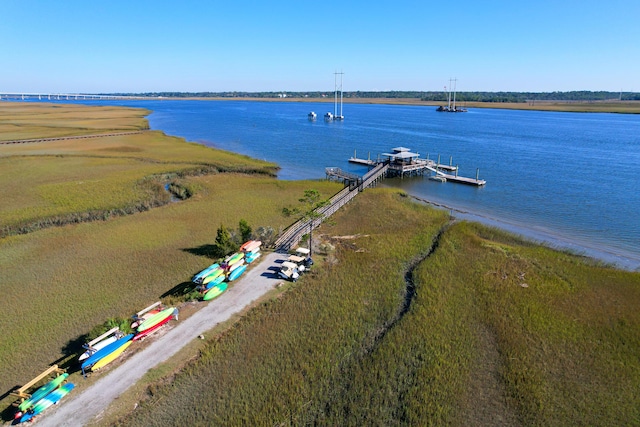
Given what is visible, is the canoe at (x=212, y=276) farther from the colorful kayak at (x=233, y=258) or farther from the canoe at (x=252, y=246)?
the canoe at (x=252, y=246)

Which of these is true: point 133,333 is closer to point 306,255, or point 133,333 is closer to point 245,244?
point 245,244

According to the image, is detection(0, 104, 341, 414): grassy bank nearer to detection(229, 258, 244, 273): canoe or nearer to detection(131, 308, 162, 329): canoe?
detection(131, 308, 162, 329): canoe

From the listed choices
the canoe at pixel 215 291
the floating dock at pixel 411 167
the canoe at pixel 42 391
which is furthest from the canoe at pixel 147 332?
the floating dock at pixel 411 167

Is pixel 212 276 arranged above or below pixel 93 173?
below

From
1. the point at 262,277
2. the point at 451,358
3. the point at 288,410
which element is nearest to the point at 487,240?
the point at 451,358

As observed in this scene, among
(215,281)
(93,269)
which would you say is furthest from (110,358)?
(93,269)

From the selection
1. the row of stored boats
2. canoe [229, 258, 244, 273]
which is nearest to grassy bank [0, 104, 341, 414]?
the row of stored boats

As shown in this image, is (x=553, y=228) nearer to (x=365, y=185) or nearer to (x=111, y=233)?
(x=365, y=185)
